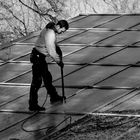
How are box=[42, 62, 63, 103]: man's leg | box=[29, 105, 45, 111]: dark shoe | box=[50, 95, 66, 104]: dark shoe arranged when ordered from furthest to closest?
box=[50, 95, 66, 104]: dark shoe, box=[29, 105, 45, 111]: dark shoe, box=[42, 62, 63, 103]: man's leg

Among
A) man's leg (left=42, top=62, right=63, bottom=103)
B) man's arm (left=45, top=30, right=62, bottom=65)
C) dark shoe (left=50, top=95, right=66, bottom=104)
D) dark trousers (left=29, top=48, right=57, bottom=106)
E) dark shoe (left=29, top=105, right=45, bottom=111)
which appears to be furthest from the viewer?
dark shoe (left=50, top=95, right=66, bottom=104)

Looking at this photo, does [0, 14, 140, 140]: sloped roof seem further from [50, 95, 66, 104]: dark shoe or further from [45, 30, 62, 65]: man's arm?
[45, 30, 62, 65]: man's arm

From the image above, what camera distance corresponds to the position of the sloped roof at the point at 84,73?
38.3 ft

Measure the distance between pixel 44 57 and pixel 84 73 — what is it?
2613 mm

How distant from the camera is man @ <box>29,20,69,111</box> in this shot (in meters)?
11.1

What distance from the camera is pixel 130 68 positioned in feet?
46.1

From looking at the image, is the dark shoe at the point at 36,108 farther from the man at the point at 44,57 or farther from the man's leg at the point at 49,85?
the man's leg at the point at 49,85

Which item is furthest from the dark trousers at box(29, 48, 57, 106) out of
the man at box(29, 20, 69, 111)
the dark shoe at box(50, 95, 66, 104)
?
the dark shoe at box(50, 95, 66, 104)

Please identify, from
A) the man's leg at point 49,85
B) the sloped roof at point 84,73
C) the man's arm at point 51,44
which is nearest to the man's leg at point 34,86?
the man's leg at point 49,85

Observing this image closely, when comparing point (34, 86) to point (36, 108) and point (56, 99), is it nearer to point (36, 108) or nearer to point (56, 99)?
point (36, 108)

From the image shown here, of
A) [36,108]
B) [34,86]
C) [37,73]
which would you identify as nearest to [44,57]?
[37,73]

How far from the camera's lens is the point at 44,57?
38.4 ft

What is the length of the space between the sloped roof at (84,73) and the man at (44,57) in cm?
28

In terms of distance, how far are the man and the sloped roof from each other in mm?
276
